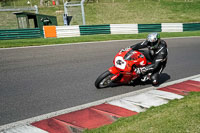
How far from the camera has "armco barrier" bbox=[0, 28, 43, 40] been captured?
16.1m

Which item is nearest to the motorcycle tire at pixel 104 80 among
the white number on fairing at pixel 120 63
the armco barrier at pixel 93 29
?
the white number on fairing at pixel 120 63

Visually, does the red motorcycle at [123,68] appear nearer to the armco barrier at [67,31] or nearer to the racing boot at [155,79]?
the racing boot at [155,79]

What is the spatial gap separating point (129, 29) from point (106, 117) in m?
16.7

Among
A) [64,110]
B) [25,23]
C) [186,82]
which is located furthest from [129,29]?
[64,110]

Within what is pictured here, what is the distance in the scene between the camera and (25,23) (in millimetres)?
21547

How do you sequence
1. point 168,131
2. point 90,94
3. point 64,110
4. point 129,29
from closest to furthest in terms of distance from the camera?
point 168,131 < point 64,110 < point 90,94 < point 129,29

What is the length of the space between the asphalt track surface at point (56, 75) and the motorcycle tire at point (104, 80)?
0.60 feet

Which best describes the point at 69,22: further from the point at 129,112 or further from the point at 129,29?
the point at 129,112

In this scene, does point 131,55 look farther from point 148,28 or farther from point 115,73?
point 148,28

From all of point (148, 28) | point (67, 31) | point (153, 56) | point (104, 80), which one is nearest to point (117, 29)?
point (148, 28)

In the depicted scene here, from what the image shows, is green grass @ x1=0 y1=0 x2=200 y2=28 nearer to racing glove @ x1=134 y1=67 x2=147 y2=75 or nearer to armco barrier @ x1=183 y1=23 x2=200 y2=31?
armco barrier @ x1=183 y1=23 x2=200 y2=31

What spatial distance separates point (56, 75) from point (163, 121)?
181 inches

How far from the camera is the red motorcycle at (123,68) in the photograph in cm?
596

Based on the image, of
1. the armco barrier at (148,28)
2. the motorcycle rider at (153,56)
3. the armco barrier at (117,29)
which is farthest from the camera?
the armco barrier at (148,28)
